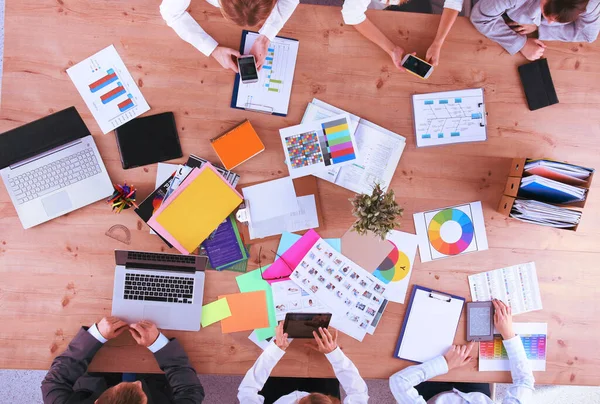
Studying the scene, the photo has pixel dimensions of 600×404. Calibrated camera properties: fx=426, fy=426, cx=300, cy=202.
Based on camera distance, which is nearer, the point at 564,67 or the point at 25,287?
the point at 25,287

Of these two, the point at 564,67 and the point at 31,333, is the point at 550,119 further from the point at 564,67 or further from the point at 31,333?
the point at 31,333

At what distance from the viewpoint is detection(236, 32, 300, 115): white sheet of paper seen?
1564 mm

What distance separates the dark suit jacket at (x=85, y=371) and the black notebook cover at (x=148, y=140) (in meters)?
0.63

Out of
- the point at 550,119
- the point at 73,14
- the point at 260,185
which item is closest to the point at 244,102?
the point at 260,185

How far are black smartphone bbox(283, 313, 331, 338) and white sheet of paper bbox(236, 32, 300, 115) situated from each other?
74cm

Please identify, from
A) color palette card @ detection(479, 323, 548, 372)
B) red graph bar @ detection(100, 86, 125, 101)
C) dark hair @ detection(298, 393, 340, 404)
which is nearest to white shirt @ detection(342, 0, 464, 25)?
red graph bar @ detection(100, 86, 125, 101)

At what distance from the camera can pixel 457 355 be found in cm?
156

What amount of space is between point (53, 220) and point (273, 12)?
108cm

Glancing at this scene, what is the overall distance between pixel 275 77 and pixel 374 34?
39 cm

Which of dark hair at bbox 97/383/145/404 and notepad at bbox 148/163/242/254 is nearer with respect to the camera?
dark hair at bbox 97/383/145/404

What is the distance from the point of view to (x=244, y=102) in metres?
1.56

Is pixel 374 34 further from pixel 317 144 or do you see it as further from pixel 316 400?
pixel 316 400

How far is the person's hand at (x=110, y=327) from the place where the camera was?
4.78ft

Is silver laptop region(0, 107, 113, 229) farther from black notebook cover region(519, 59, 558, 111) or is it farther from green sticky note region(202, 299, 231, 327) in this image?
black notebook cover region(519, 59, 558, 111)
